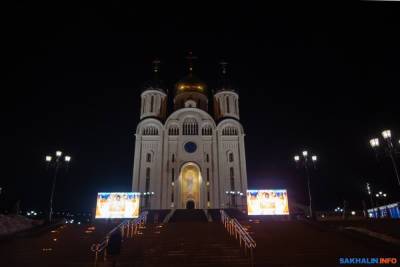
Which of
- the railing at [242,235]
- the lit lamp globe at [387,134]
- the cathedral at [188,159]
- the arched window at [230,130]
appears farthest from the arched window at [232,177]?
the lit lamp globe at [387,134]

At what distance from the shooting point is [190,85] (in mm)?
47375

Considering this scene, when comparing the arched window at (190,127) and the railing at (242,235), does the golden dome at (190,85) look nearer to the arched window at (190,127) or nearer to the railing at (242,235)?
the arched window at (190,127)

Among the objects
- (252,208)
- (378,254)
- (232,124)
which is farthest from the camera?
(232,124)

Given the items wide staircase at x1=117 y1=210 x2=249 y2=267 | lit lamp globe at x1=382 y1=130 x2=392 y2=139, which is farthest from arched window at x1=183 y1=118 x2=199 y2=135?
lit lamp globe at x1=382 y1=130 x2=392 y2=139

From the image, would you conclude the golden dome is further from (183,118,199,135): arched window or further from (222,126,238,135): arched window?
(222,126,238,135): arched window

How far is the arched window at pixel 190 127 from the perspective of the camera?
3959 cm

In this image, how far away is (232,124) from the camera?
131 ft

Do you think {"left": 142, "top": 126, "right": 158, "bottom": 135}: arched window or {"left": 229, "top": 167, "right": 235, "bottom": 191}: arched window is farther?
{"left": 142, "top": 126, "right": 158, "bottom": 135}: arched window

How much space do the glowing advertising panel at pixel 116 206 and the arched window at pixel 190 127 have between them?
12.7 meters

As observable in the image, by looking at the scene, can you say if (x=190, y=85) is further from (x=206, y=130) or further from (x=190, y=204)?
(x=190, y=204)

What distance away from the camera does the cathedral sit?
3512cm

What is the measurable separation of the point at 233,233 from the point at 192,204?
2256 cm

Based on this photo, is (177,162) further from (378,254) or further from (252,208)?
(378,254)

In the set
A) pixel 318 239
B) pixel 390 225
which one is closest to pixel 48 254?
pixel 318 239
